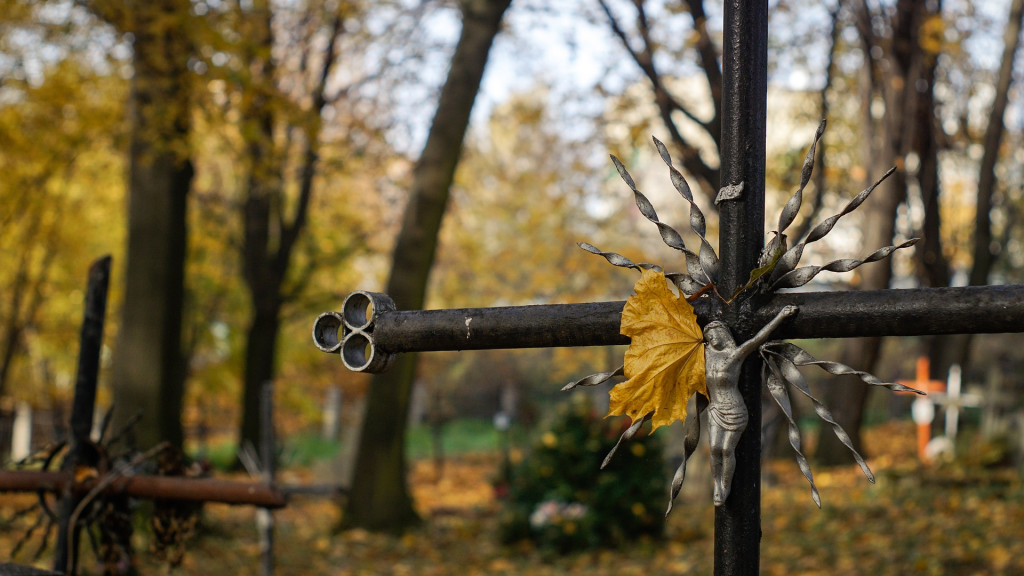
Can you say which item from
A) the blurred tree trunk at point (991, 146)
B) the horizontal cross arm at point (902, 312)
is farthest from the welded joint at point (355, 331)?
the blurred tree trunk at point (991, 146)

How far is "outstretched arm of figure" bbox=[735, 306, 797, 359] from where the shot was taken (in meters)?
1.21

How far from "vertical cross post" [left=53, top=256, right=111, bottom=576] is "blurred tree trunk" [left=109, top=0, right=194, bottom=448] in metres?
5.25

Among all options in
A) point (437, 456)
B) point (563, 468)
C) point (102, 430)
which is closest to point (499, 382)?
point (437, 456)

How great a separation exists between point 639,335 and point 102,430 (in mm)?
1675

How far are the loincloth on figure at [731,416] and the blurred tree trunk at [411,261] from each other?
24.6 ft

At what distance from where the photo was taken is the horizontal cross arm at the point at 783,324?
1.14 metres

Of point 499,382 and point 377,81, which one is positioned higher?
point 377,81

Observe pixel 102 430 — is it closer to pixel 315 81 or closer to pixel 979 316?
pixel 979 316

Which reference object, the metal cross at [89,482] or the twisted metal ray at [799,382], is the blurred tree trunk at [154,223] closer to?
the metal cross at [89,482]

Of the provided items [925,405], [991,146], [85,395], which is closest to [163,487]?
[85,395]

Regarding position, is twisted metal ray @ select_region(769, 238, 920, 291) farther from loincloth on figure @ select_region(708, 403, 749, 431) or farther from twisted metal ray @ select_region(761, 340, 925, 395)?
loincloth on figure @ select_region(708, 403, 749, 431)

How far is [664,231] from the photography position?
4.22ft

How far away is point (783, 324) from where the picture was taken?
Answer: 125 cm

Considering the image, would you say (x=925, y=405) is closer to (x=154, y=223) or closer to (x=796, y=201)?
(x=154, y=223)
